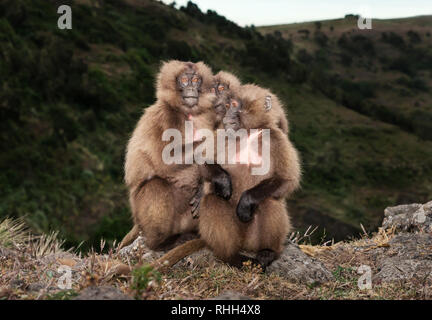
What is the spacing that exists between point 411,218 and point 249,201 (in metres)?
3.65

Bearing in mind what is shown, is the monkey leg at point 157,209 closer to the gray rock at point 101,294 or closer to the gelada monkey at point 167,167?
the gelada monkey at point 167,167

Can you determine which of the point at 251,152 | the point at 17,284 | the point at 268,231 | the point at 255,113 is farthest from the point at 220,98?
the point at 17,284

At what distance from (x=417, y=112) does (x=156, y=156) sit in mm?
68197

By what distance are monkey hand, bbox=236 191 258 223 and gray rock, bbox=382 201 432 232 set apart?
11.1 feet

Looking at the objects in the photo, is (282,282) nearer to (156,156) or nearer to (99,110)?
(156,156)

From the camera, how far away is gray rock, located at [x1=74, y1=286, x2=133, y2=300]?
15.1 feet

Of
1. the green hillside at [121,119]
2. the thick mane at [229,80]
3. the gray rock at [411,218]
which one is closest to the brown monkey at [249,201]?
the thick mane at [229,80]

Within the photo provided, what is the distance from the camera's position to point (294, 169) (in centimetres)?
634

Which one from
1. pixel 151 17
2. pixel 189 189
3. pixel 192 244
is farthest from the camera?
pixel 151 17

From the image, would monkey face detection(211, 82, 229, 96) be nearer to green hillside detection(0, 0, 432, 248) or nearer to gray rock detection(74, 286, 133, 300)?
gray rock detection(74, 286, 133, 300)

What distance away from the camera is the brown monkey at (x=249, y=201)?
6.19m

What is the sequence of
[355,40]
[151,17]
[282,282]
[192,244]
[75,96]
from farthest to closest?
[355,40]
[151,17]
[75,96]
[192,244]
[282,282]

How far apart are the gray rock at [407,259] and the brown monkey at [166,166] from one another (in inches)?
94.6
